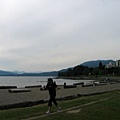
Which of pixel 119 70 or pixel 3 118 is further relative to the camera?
pixel 119 70

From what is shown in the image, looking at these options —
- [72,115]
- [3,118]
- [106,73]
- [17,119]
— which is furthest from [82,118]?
[106,73]

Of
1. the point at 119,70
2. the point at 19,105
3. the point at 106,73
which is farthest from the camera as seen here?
the point at 106,73

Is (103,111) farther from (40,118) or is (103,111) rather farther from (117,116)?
(40,118)

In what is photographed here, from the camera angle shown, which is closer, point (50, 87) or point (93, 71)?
point (50, 87)

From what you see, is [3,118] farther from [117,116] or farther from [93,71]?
[93,71]

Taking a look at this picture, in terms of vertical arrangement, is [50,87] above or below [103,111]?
above

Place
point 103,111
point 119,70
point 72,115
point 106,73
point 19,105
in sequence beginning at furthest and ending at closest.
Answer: point 106,73 < point 119,70 < point 19,105 < point 103,111 < point 72,115

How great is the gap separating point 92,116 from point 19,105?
305 inches

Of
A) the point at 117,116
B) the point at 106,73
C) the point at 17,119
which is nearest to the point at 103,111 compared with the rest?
the point at 117,116

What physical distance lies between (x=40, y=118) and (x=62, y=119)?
832 millimetres

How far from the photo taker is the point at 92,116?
39.6 feet

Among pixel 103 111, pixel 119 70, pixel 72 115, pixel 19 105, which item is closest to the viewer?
pixel 72 115

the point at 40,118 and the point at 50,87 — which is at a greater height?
the point at 50,87

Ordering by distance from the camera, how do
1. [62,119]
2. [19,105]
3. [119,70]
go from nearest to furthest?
1. [62,119]
2. [19,105]
3. [119,70]
